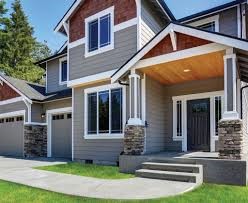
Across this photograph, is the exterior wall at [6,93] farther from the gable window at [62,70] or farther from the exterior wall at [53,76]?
the gable window at [62,70]

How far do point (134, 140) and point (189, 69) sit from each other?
3.22 meters

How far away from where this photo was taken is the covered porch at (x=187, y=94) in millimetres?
8156

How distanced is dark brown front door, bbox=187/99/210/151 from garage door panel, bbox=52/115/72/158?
22.2 feet

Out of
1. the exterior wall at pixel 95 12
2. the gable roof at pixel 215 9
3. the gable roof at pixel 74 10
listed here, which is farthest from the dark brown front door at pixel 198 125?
the exterior wall at pixel 95 12

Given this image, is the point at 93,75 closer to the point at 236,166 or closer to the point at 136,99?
the point at 136,99

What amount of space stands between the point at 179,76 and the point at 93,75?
3.84 m

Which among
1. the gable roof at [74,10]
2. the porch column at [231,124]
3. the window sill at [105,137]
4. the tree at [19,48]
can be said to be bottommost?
the window sill at [105,137]

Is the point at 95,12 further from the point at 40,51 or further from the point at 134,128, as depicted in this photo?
the point at 40,51

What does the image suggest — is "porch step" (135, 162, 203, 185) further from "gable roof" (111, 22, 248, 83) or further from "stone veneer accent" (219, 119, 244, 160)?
"gable roof" (111, 22, 248, 83)

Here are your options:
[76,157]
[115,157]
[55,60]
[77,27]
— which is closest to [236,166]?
[115,157]

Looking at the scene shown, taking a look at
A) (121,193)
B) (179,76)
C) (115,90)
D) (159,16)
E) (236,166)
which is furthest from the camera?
(159,16)

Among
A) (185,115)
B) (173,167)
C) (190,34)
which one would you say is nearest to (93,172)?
(173,167)

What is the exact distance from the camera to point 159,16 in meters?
13.2

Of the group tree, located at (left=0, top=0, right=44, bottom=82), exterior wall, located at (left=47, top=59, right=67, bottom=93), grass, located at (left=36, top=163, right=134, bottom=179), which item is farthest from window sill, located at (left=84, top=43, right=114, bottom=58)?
tree, located at (left=0, top=0, right=44, bottom=82)
